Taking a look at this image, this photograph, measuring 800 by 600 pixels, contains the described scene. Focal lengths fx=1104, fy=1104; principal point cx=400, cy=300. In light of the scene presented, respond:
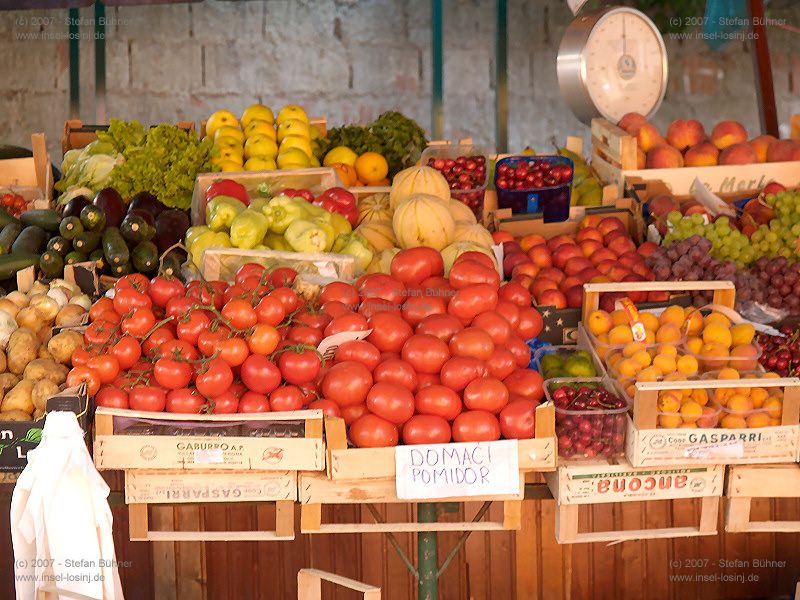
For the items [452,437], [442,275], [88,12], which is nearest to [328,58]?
[88,12]

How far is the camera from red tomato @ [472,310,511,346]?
307 centimetres

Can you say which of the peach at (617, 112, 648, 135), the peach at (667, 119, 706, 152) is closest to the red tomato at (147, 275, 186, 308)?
the peach at (617, 112, 648, 135)

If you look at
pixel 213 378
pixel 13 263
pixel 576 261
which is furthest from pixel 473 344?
pixel 13 263

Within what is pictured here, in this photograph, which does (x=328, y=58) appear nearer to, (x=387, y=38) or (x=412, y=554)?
(x=387, y=38)

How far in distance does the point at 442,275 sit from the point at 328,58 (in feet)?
12.1

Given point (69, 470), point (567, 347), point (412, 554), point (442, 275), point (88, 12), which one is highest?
point (88, 12)

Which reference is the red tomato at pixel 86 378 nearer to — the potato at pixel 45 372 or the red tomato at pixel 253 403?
the potato at pixel 45 372

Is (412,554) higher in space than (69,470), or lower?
lower

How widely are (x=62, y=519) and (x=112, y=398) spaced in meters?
0.32

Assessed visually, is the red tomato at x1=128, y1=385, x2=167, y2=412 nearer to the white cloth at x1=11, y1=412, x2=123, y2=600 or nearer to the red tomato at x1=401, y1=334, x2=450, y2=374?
the white cloth at x1=11, y1=412, x2=123, y2=600

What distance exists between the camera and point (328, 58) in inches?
268

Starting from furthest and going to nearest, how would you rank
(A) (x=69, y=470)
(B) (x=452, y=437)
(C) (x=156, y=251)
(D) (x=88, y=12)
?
(D) (x=88, y=12) → (C) (x=156, y=251) → (B) (x=452, y=437) → (A) (x=69, y=470)

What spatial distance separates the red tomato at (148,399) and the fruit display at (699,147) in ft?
8.01

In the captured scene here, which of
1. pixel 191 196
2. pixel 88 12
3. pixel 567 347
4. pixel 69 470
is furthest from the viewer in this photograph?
pixel 88 12
